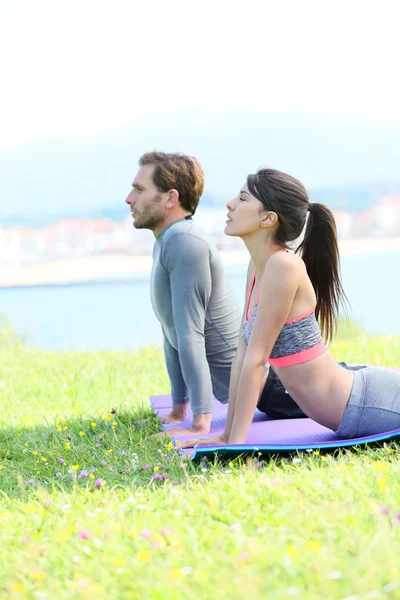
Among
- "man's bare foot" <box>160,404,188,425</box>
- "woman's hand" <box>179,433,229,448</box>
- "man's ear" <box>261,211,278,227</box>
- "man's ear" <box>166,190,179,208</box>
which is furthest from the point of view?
"man's bare foot" <box>160,404,188,425</box>

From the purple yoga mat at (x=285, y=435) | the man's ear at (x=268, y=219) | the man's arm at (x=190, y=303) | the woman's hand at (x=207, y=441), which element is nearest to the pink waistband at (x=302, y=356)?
the purple yoga mat at (x=285, y=435)

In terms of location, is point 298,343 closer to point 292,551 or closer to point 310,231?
point 310,231

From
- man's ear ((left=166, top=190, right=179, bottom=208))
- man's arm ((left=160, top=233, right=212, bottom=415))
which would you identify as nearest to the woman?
man's arm ((left=160, top=233, right=212, bottom=415))

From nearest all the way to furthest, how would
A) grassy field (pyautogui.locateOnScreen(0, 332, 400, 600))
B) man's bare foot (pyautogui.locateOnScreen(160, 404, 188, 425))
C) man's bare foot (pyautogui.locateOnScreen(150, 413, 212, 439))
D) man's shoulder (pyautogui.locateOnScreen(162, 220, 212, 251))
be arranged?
grassy field (pyautogui.locateOnScreen(0, 332, 400, 600)) < man's bare foot (pyautogui.locateOnScreen(150, 413, 212, 439)) < man's shoulder (pyautogui.locateOnScreen(162, 220, 212, 251)) < man's bare foot (pyautogui.locateOnScreen(160, 404, 188, 425))

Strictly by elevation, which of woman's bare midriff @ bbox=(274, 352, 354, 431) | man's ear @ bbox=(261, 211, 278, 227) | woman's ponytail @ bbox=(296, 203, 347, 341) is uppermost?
man's ear @ bbox=(261, 211, 278, 227)

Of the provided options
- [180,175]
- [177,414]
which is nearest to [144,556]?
[177,414]

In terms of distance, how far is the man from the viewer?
13.8 feet

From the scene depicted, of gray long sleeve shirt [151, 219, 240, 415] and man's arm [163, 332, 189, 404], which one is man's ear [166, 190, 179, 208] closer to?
gray long sleeve shirt [151, 219, 240, 415]

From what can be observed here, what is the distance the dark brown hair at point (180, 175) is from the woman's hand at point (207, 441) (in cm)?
144

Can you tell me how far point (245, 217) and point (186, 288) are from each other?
805 millimetres

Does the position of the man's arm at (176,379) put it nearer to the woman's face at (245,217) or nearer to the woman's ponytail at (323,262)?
the woman's ponytail at (323,262)

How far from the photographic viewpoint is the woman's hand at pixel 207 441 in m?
3.65

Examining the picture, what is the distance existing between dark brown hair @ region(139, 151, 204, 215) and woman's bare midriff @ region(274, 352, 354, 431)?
1.40 meters

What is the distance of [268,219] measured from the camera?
3514mm
